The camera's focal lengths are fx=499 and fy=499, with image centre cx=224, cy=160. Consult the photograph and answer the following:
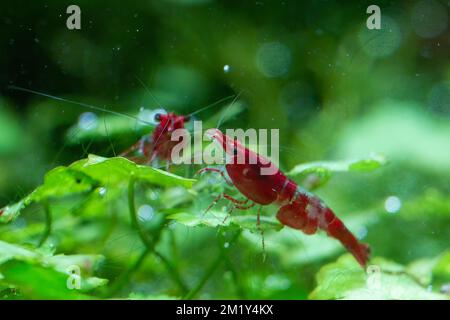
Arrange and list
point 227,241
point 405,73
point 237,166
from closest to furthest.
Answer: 1. point 237,166
2. point 227,241
3. point 405,73

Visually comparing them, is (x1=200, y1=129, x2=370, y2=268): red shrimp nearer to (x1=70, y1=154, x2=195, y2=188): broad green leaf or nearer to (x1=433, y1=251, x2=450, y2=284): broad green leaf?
(x1=70, y1=154, x2=195, y2=188): broad green leaf

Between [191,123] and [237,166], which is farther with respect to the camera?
[191,123]

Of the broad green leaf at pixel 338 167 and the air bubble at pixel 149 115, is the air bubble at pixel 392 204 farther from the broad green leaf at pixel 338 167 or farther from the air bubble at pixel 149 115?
the air bubble at pixel 149 115

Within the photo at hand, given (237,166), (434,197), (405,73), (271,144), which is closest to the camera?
(237,166)

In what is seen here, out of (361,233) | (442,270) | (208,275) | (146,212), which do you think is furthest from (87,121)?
(442,270)

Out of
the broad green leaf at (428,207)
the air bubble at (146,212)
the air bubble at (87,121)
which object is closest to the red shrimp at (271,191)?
the air bubble at (146,212)

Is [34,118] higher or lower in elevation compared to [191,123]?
higher

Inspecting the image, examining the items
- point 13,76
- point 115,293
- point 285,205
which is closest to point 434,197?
point 285,205

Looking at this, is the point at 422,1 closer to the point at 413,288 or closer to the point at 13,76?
the point at 413,288
